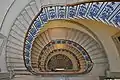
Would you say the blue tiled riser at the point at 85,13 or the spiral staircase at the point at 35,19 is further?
the spiral staircase at the point at 35,19

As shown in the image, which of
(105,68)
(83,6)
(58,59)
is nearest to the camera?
(83,6)

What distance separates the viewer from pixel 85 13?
4.14 m

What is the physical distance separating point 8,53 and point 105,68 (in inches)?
166

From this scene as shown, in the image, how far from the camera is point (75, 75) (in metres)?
6.14

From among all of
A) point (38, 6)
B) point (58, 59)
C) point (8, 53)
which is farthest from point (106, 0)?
point (58, 59)

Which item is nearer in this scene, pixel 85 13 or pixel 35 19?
pixel 85 13

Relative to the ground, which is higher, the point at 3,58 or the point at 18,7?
the point at 18,7

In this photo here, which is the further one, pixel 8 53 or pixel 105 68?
pixel 105 68

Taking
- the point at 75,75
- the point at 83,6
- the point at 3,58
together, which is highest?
the point at 83,6

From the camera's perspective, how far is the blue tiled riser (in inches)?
144

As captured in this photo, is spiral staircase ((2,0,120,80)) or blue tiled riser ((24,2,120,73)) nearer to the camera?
blue tiled riser ((24,2,120,73))

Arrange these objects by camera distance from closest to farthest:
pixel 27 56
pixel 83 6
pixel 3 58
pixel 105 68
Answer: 1. pixel 83 6
2. pixel 3 58
3. pixel 27 56
4. pixel 105 68

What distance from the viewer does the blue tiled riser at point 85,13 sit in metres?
3.67

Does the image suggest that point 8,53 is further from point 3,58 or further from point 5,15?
point 5,15
